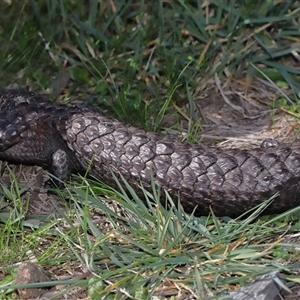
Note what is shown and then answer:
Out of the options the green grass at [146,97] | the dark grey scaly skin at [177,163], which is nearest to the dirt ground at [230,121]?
the green grass at [146,97]

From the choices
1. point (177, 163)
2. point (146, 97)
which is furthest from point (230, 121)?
point (177, 163)

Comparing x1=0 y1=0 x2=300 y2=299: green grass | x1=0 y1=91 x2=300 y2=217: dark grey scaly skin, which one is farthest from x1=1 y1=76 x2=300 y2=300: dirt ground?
x1=0 y1=91 x2=300 y2=217: dark grey scaly skin

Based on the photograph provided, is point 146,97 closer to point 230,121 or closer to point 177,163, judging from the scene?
point 230,121

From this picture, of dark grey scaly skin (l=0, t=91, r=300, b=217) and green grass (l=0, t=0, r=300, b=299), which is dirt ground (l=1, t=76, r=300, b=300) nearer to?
green grass (l=0, t=0, r=300, b=299)

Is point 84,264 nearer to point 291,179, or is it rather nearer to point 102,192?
point 102,192

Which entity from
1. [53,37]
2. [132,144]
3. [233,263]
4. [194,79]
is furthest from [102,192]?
[53,37]
